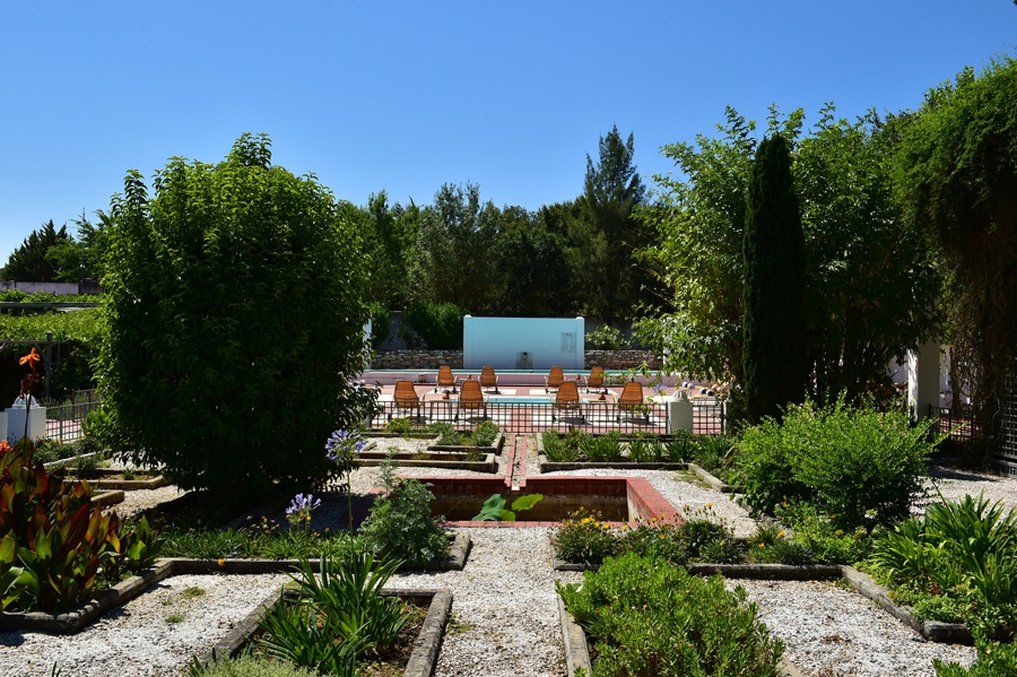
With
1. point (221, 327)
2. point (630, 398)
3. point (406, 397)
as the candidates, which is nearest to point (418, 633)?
point (221, 327)

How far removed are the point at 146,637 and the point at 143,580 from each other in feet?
3.30

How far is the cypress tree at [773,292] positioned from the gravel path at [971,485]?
217 centimetres

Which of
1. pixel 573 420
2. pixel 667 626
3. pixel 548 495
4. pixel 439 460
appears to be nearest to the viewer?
pixel 667 626

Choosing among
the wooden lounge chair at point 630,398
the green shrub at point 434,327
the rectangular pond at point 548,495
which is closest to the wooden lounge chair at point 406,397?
the wooden lounge chair at point 630,398

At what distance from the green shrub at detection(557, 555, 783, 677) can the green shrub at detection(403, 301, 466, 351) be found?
32172 millimetres

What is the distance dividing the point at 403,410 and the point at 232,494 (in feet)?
31.8

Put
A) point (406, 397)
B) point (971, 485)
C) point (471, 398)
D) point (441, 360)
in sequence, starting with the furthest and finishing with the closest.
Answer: point (441, 360), point (406, 397), point (471, 398), point (971, 485)

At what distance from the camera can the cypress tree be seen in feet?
35.4

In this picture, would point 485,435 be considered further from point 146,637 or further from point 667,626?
point 667,626

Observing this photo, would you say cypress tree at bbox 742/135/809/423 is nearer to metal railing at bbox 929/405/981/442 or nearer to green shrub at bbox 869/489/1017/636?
metal railing at bbox 929/405/981/442

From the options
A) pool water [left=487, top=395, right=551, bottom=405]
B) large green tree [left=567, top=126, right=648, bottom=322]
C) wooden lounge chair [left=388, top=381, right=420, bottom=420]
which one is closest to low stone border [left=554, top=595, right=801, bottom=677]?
wooden lounge chair [left=388, top=381, right=420, bottom=420]

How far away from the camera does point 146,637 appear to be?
14.3 ft

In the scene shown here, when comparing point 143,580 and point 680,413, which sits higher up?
point 680,413

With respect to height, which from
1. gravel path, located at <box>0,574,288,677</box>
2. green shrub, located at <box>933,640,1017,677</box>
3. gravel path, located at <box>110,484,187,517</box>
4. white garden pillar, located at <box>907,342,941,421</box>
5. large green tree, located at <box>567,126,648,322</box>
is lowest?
gravel path, located at <box>110,484,187,517</box>
